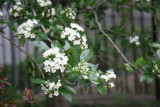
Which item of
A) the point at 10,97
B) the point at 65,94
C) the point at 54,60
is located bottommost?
the point at 10,97

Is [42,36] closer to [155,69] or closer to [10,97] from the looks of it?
[10,97]

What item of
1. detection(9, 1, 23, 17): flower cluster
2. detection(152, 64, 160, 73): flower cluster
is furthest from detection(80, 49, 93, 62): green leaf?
detection(9, 1, 23, 17): flower cluster

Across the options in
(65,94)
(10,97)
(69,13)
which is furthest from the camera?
(69,13)

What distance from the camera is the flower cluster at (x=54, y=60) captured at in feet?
3.86

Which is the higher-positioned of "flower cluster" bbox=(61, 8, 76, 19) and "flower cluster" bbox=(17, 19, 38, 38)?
"flower cluster" bbox=(61, 8, 76, 19)

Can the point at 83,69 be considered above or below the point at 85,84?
above

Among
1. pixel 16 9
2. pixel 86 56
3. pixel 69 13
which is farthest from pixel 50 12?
pixel 86 56

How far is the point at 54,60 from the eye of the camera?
3.90ft

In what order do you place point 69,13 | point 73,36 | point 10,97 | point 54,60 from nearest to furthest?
point 54,60
point 73,36
point 10,97
point 69,13

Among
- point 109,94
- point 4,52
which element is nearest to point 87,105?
point 109,94

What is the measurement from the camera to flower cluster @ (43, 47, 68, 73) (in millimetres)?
1177

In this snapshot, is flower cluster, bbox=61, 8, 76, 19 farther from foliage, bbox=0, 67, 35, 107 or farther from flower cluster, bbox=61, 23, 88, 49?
foliage, bbox=0, 67, 35, 107

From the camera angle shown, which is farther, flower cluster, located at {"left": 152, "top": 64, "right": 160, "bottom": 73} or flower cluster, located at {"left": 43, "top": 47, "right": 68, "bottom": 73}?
flower cluster, located at {"left": 152, "top": 64, "right": 160, "bottom": 73}

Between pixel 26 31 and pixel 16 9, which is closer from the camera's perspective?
pixel 26 31
